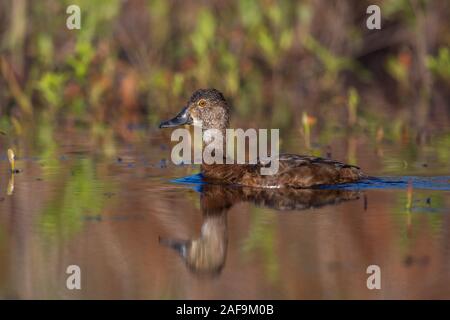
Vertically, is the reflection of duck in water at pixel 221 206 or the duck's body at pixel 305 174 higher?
the duck's body at pixel 305 174

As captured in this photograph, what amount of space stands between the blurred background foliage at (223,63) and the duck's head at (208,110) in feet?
10.7

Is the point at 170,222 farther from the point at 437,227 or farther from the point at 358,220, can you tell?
the point at 437,227

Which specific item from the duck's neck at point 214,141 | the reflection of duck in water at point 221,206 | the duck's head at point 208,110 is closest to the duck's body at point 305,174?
the reflection of duck in water at point 221,206

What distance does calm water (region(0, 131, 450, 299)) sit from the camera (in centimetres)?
646

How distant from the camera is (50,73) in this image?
51.0ft

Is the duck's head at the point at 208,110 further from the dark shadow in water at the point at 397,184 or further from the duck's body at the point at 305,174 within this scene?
the dark shadow in water at the point at 397,184

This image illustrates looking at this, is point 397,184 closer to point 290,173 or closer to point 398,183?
point 398,183

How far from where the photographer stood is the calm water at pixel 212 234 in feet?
21.2

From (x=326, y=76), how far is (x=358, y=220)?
9179 mm

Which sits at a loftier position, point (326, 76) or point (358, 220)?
point (326, 76)

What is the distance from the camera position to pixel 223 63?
16.9 metres

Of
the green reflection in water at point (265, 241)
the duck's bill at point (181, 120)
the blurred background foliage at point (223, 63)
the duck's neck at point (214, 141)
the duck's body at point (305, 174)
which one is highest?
the blurred background foliage at point (223, 63)

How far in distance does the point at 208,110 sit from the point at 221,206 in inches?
88.5
